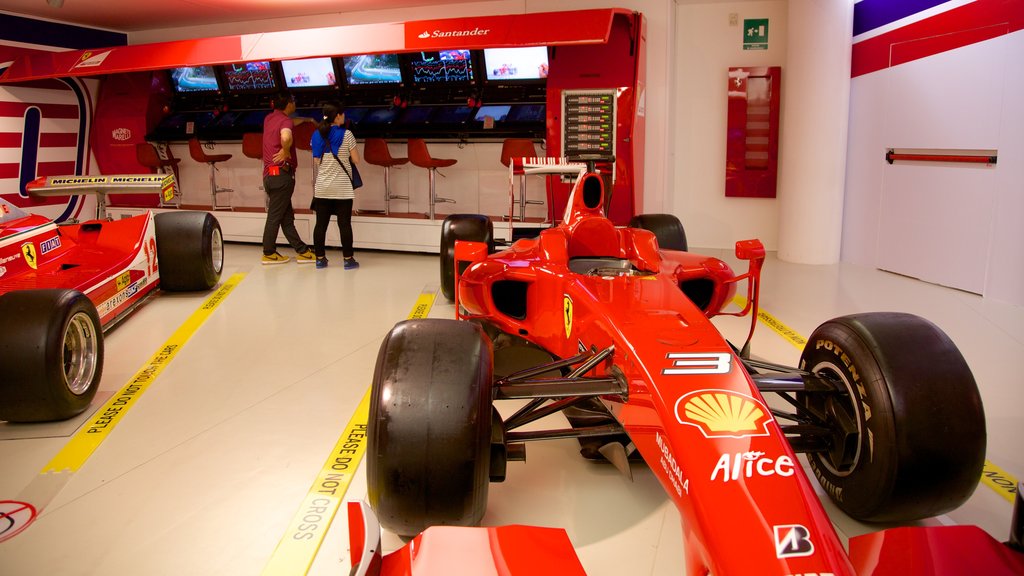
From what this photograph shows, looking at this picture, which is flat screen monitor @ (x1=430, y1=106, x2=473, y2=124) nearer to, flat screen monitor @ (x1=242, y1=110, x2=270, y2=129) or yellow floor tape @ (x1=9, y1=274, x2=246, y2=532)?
flat screen monitor @ (x1=242, y1=110, x2=270, y2=129)

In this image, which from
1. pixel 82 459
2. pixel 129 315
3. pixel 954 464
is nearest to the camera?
pixel 954 464

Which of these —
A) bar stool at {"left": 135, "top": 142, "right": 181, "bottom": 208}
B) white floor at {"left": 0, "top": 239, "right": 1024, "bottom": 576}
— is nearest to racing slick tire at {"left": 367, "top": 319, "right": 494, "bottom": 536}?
white floor at {"left": 0, "top": 239, "right": 1024, "bottom": 576}

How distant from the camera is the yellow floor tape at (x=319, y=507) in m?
2.46

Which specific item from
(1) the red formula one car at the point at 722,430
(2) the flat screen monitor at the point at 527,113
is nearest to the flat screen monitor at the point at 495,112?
(2) the flat screen monitor at the point at 527,113

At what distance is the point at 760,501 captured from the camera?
176cm

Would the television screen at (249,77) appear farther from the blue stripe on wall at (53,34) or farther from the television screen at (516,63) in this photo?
the television screen at (516,63)

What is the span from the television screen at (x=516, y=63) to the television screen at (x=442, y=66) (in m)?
0.27

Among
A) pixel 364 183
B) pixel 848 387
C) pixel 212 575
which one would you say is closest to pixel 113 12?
pixel 364 183

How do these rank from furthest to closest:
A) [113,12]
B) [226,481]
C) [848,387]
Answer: [113,12]
[226,481]
[848,387]

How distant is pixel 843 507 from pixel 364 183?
785 cm

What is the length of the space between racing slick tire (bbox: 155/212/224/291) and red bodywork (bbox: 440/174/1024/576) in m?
3.29

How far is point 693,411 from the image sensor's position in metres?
2.05

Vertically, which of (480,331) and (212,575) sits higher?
(480,331)

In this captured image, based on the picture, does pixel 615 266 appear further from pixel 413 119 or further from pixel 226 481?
pixel 413 119
